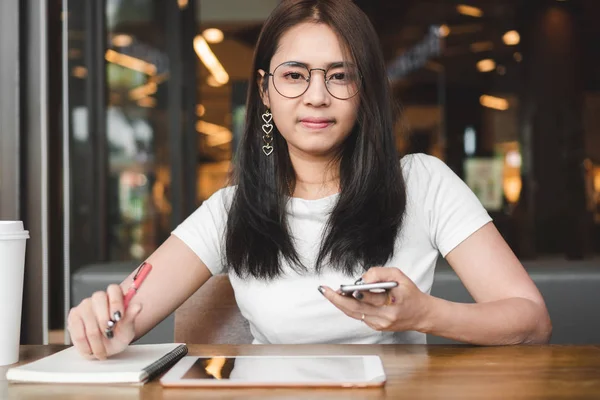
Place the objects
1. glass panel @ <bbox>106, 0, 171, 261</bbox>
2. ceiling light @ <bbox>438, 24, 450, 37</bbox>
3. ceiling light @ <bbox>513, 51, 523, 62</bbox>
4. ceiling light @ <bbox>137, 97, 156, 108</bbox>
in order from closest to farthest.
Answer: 1. glass panel @ <bbox>106, 0, 171, 261</bbox>
2. ceiling light @ <bbox>137, 97, 156, 108</bbox>
3. ceiling light @ <bbox>513, 51, 523, 62</bbox>
4. ceiling light @ <bbox>438, 24, 450, 37</bbox>

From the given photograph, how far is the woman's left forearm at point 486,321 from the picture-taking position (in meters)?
1.14

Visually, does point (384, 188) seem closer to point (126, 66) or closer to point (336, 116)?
point (336, 116)

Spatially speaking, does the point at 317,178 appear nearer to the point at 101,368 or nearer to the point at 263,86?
the point at 263,86

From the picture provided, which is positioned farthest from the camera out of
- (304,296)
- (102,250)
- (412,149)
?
(102,250)

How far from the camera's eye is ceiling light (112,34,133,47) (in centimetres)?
536

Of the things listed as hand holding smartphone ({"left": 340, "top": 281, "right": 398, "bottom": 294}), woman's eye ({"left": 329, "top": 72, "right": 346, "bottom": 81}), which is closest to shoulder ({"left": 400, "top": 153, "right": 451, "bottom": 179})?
woman's eye ({"left": 329, "top": 72, "right": 346, "bottom": 81})

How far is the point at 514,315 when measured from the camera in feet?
3.96

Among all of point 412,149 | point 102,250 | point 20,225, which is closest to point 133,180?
point 102,250

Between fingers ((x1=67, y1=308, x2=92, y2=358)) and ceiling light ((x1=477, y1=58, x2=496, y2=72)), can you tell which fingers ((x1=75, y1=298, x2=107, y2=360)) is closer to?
fingers ((x1=67, y1=308, x2=92, y2=358))

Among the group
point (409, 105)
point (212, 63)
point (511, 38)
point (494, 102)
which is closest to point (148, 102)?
point (212, 63)

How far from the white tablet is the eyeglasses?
663mm

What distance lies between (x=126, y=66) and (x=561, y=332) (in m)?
4.41

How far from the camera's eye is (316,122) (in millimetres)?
1444

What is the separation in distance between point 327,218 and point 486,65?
5579mm
